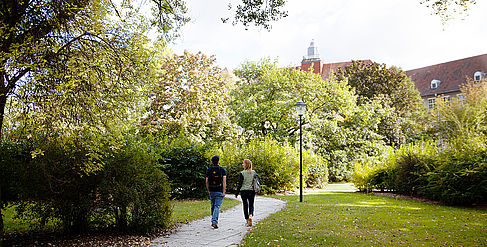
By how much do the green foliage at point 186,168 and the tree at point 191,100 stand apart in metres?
8.32

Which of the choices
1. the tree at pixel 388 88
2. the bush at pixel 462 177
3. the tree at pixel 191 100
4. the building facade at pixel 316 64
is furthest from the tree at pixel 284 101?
the building facade at pixel 316 64

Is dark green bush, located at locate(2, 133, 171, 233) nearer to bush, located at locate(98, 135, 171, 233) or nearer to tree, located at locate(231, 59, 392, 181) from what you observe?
bush, located at locate(98, 135, 171, 233)

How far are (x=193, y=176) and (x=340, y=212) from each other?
7.09m

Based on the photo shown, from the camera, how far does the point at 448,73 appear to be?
2109 inches

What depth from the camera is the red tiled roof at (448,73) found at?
49938mm

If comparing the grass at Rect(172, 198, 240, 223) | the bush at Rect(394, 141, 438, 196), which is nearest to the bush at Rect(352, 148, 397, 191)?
the bush at Rect(394, 141, 438, 196)

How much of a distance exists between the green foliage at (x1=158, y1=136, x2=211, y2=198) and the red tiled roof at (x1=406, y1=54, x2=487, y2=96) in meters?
46.2

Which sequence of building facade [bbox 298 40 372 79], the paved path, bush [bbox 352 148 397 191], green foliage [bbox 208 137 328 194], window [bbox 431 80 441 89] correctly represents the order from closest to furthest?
the paved path, bush [bbox 352 148 397 191], green foliage [bbox 208 137 328 194], window [bbox 431 80 441 89], building facade [bbox 298 40 372 79]

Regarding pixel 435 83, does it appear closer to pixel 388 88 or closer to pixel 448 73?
pixel 448 73

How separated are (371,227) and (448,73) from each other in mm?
54347

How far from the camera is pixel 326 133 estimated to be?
28.0 meters

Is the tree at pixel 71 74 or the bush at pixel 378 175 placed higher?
the tree at pixel 71 74

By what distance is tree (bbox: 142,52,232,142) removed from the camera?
2481 cm

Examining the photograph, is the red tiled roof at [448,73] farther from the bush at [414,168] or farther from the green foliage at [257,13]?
the green foliage at [257,13]
